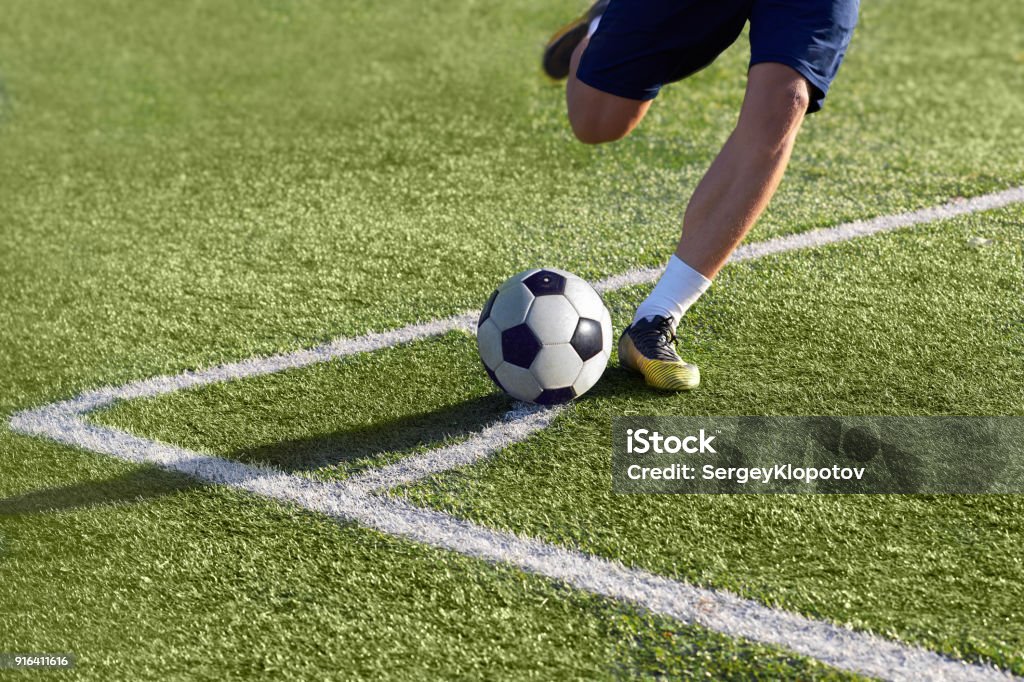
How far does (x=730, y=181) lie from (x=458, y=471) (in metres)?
1.23

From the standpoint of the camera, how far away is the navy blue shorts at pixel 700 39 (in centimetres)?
335

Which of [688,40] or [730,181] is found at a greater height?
[688,40]

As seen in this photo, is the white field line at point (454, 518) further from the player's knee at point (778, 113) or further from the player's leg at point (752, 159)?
the player's knee at point (778, 113)

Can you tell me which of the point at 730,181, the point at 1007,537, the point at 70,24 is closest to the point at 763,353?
the point at 730,181

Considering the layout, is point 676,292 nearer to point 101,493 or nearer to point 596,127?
point 596,127

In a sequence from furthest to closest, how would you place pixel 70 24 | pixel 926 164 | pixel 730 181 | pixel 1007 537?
pixel 70 24 < pixel 926 164 < pixel 730 181 < pixel 1007 537

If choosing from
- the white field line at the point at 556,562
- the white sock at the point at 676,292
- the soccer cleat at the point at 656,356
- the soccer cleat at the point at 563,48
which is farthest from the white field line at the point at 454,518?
the soccer cleat at the point at 563,48

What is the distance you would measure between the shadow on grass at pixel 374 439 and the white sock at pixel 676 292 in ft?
1.86

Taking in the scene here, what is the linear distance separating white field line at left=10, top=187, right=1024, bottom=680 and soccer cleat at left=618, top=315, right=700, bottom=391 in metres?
0.33

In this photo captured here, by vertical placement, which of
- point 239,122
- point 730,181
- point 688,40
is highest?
point 688,40

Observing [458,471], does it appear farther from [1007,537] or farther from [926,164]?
[926,164]

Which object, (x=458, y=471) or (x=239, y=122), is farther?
(x=239, y=122)

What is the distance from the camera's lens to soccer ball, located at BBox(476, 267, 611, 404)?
10.7ft

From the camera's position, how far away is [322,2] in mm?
8977
